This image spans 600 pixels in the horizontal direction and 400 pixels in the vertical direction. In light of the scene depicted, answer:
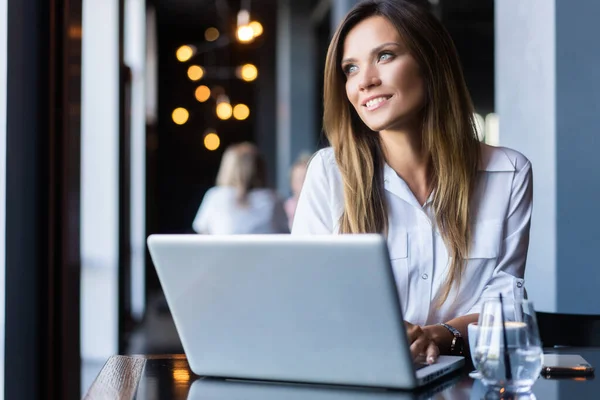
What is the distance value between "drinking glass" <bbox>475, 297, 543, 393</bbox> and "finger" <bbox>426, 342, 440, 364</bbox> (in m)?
0.19

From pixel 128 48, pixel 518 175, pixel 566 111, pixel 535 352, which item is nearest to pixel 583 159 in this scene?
pixel 566 111

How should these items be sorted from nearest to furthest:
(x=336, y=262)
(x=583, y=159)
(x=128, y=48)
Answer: (x=336, y=262)
(x=583, y=159)
(x=128, y=48)

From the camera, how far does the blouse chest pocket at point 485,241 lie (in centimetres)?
182

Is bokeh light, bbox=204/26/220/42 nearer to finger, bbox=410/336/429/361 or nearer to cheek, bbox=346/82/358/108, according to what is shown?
cheek, bbox=346/82/358/108

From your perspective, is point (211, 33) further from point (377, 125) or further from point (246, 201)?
point (377, 125)

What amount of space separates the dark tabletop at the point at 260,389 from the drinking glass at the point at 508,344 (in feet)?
0.14

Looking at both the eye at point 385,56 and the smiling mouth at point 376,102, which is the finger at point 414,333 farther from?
the eye at point 385,56

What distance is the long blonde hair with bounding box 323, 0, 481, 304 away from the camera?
1848mm

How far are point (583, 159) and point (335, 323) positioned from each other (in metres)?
1.93

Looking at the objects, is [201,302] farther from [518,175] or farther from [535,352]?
[518,175]

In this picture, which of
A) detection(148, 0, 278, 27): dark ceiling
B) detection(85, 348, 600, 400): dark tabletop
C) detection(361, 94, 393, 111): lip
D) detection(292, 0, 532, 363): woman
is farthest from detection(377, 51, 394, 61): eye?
detection(148, 0, 278, 27): dark ceiling

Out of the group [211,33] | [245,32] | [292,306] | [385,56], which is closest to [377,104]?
[385,56]

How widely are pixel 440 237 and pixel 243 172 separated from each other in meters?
4.61

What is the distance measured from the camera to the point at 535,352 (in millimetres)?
1190
